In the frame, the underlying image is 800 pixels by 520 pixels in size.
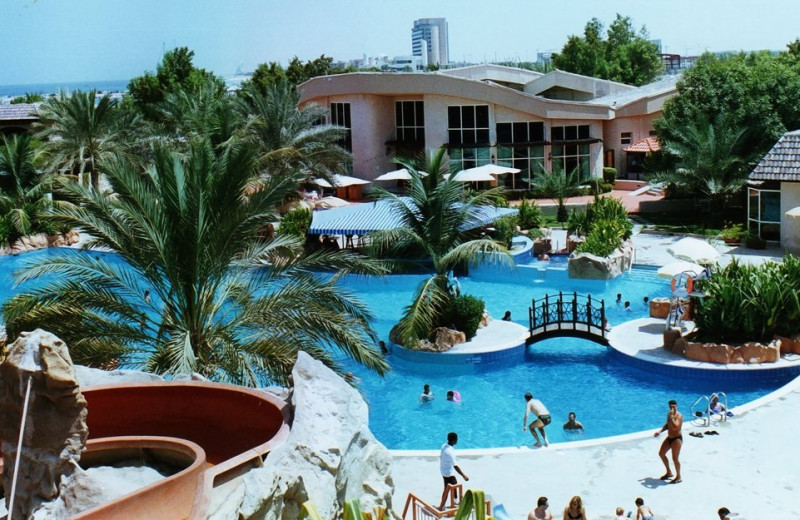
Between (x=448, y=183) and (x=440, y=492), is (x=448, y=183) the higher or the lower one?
the higher one

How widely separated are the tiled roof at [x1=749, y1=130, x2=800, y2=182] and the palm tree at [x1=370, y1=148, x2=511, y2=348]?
12.5 meters

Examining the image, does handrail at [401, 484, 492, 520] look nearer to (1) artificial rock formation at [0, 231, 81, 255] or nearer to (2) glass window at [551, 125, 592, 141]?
(1) artificial rock formation at [0, 231, 81, 255]

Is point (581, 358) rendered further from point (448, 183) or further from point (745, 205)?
point (745, 205)

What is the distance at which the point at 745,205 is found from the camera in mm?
35969

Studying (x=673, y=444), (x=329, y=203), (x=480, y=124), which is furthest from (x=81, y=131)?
(x=673, y=444)

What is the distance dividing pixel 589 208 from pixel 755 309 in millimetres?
12692

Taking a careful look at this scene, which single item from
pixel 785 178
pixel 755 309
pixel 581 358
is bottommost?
pixel 581 358

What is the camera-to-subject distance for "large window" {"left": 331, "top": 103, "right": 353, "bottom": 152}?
47031 millimetres

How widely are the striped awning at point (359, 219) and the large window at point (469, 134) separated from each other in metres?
11.8

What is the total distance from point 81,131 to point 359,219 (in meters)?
14.3

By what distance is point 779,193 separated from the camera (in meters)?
31.2

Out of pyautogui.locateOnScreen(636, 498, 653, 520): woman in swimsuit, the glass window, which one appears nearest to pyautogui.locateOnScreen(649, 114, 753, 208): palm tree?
the glass window

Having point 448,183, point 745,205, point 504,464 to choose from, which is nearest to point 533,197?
point 745,205

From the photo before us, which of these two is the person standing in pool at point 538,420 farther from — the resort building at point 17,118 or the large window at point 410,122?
the resort building at point 17,118
